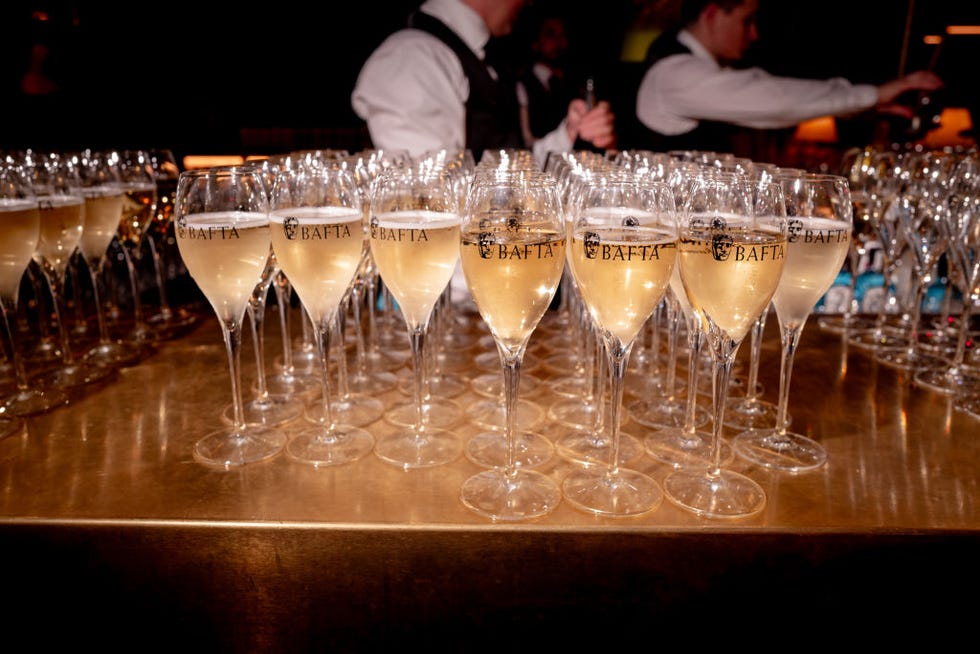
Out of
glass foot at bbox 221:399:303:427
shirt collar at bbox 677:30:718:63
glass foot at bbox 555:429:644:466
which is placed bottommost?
glass foot at bbox 555:429:644:466

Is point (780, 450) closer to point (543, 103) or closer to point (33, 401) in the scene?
point (33, 401)

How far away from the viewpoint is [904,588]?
2.79 ft

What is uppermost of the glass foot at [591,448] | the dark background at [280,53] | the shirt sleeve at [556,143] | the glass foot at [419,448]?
the dark background at [280,53]

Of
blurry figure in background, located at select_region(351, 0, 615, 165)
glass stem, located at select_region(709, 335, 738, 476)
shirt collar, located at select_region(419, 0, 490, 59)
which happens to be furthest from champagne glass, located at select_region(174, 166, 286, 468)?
shirt collar, located at select_region(419, 0, 490, 59)

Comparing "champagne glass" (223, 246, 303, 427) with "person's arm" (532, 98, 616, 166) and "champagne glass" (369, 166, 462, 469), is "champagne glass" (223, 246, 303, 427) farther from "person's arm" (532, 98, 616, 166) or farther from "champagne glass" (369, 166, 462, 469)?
"person's arm" (532, 98, 616, 166)

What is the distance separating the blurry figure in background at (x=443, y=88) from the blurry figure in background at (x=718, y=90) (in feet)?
2.24

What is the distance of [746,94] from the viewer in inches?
134

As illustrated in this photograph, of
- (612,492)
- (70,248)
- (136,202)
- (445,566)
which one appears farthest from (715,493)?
(136,202)

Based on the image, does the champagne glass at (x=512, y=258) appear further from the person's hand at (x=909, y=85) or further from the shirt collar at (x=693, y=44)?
the person's hand at (x=909, y=85)

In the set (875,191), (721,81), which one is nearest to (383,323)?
(875,191)

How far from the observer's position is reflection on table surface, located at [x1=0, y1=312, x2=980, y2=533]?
86cm

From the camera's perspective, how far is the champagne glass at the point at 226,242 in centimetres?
103

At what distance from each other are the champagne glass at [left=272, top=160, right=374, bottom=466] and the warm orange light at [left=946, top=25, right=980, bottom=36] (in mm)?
7106

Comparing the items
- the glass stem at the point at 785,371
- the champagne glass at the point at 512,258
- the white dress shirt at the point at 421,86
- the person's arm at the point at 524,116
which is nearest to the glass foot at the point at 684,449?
the glass stem at the point at 785,371
